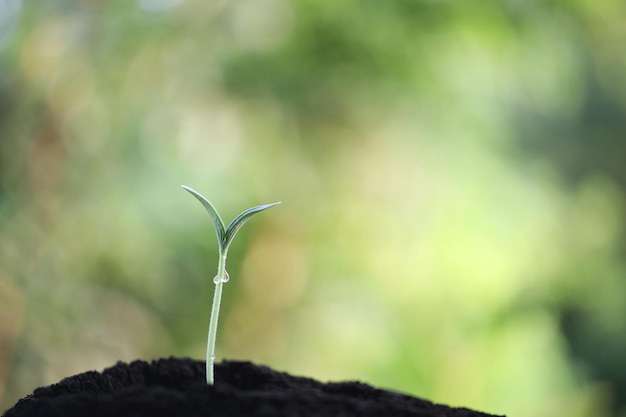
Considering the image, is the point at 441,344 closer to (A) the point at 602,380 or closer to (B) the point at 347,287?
(B) the point at 347,287

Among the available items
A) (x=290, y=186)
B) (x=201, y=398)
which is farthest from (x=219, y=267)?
(x=290, y=186)

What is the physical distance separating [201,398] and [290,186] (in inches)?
66.6

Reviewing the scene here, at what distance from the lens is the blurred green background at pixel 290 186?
1923 millimetres

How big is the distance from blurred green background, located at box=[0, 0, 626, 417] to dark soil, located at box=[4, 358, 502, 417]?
1.46 meters

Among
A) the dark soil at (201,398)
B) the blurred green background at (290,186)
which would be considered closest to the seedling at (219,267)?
the dark soil at (201,398)

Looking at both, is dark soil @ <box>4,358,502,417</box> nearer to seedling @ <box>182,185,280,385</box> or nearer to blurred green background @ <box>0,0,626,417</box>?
seedling @ <box>182,185,280,385</box>

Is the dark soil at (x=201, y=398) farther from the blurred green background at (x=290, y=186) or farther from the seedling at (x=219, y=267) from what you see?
the blurred green background at (x=290, y=186)

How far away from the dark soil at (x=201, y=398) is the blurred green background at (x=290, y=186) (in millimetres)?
1458

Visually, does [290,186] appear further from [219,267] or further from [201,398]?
[201,398]

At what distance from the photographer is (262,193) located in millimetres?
2020

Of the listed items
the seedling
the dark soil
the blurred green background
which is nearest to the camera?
the dark soil

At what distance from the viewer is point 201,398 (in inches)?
14.3

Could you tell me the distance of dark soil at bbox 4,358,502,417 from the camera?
14.1 inches

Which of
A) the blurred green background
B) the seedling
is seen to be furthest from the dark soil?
the blurred green background
